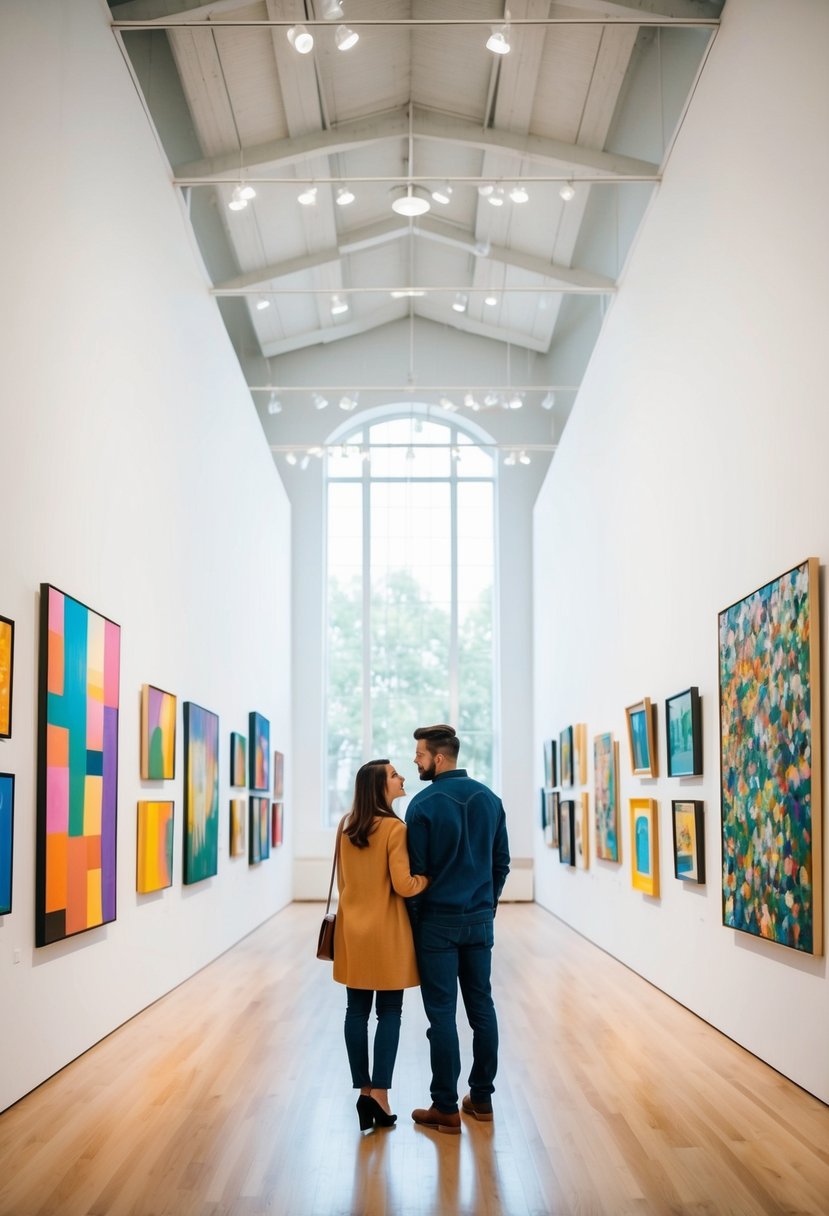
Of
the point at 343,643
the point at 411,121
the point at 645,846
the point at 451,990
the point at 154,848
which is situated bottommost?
the point at 451,990

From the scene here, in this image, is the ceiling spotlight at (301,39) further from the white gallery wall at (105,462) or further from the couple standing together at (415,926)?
the couple standing together at (415,926)

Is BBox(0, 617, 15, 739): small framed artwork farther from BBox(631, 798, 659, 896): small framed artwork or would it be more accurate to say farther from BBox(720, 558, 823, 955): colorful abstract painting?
BBox(631, 798, 659, 896): small framed artwork

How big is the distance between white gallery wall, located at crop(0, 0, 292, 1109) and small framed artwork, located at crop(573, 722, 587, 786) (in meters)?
4.35

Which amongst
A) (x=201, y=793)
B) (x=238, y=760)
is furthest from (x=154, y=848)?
(x=238, y=760)

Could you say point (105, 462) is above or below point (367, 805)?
above

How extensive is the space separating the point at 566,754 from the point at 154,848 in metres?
8.18

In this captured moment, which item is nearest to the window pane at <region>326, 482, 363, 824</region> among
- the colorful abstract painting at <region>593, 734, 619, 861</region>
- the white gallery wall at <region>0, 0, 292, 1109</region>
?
the white gallery wall at <region>0, 0, 292, 1109</region>

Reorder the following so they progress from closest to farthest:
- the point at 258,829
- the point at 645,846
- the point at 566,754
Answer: the point at 645,846 < the point at 258,829 < the point at 566,754

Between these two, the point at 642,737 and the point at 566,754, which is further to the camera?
the point at 566,754

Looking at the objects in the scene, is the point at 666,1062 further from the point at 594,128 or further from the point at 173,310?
the point at 594,128

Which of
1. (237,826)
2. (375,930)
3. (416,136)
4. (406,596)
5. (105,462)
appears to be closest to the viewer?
(375,930)

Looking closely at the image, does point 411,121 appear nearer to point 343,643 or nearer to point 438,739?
point 438,739

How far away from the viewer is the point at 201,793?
39.6 feet

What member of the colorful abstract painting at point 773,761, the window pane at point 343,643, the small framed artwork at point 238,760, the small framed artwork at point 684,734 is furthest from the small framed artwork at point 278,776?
the colorful abstract painting at point 773,761
